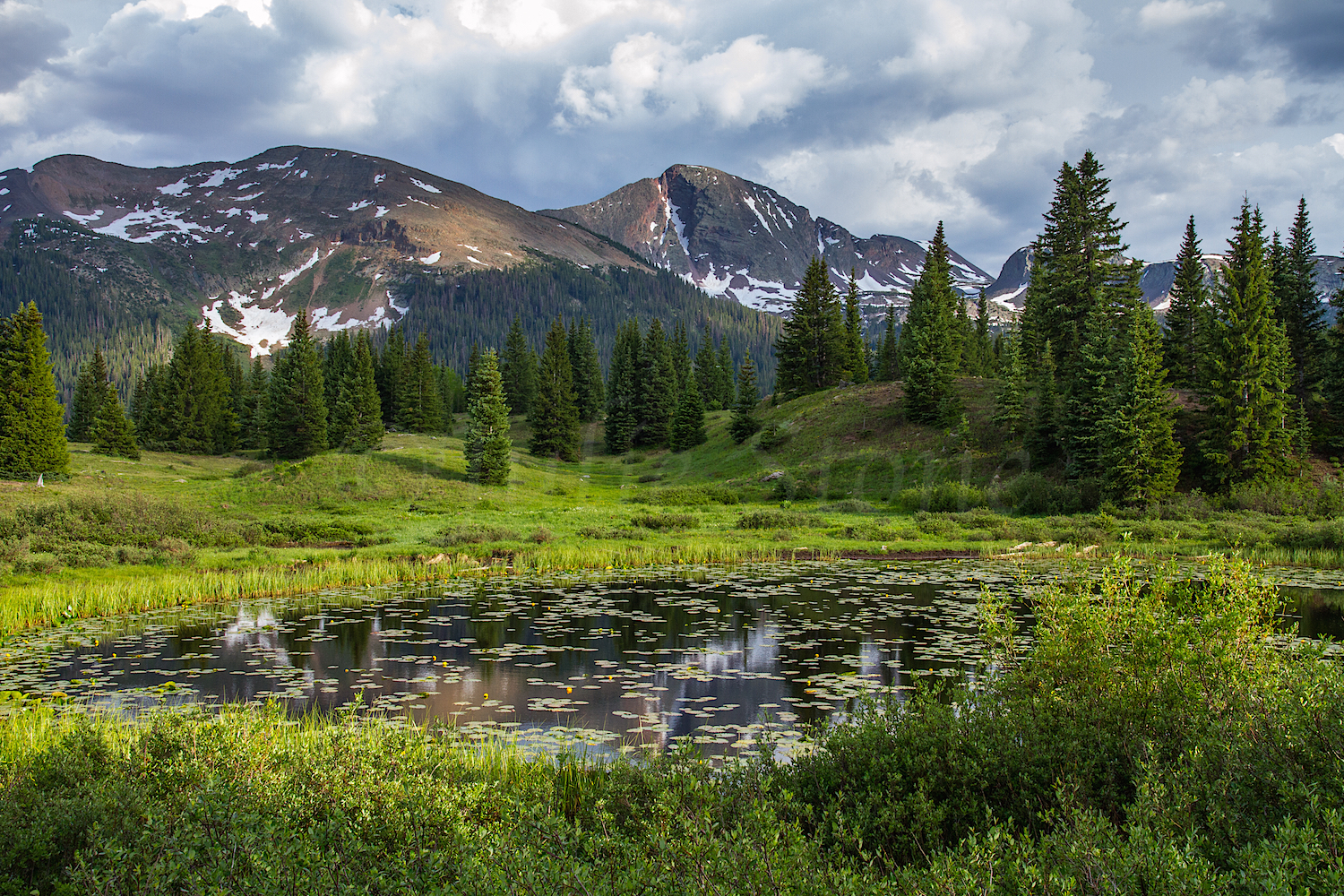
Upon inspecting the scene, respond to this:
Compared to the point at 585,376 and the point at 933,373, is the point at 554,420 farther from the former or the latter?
the point at 933,373

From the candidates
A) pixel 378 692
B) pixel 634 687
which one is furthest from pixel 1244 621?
pixel 378 692

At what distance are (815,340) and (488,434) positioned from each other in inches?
1373

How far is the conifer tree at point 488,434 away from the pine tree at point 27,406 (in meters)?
24.6

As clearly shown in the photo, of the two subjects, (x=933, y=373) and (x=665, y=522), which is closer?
(x=665, y=522)

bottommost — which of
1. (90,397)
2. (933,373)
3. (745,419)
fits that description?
(745,419)

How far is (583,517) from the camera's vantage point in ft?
127

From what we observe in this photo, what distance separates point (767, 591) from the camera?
22.2m

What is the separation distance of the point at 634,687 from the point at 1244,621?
27.6 ft

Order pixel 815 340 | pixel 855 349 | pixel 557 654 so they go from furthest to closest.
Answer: pixel 855 349
pixel 815 340
pixel 557 654

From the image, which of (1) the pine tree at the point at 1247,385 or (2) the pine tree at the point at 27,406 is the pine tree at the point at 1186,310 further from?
(2) the pine tree at the point at 27,406

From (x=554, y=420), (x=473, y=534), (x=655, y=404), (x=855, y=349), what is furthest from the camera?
(x=655, y=404)

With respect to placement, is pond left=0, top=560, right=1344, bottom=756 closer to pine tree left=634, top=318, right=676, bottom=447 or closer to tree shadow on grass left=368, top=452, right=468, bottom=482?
tree shadow on grass left=368, top=452, right=468, bottom=482

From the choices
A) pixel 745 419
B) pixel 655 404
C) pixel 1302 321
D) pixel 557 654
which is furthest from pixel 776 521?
pixel 655 404

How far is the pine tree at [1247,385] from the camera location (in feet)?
123
